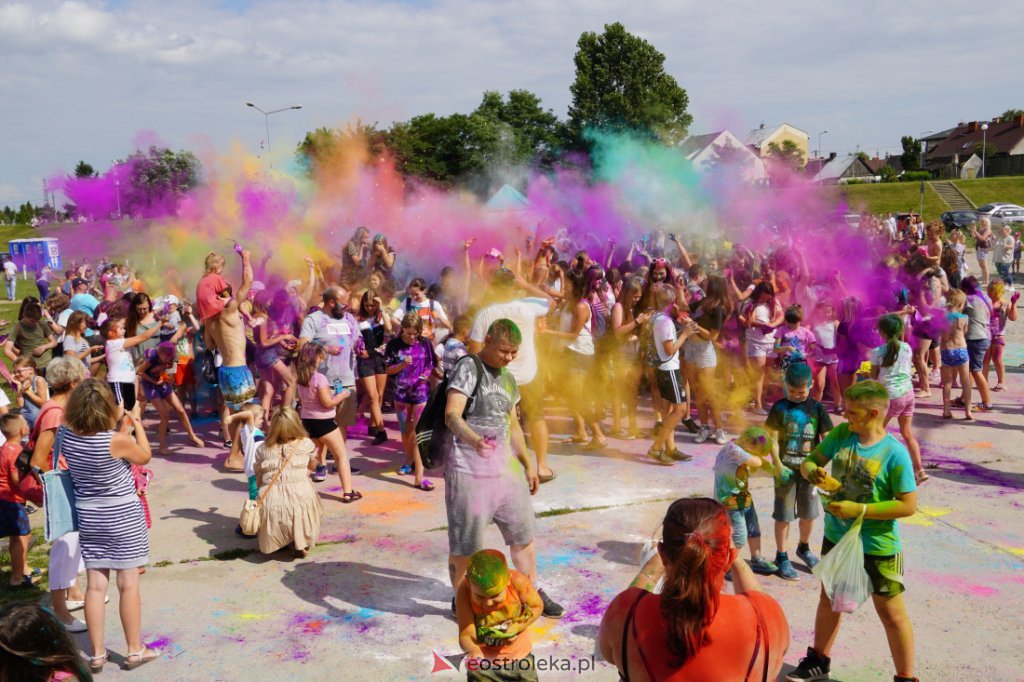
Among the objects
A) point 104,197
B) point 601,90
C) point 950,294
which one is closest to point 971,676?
point 950,294

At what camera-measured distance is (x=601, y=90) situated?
43312 millimetres

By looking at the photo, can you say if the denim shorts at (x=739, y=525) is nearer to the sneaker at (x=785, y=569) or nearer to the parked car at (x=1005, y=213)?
the sneaker at (x=785, y=569)

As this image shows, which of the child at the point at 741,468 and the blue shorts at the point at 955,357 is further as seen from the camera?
the blue shorts at the point at 955,357

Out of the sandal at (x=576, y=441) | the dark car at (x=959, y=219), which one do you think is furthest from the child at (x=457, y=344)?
the dark car at (x=959, y=219)

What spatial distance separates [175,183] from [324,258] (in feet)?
13.2

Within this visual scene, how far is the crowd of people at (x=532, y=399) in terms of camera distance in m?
3.04

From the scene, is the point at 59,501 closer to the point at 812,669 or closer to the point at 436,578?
the point at 436,578

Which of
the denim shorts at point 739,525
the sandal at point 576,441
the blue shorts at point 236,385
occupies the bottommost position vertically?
the sandal at point 576,441

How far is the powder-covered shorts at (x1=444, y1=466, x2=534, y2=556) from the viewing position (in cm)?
430

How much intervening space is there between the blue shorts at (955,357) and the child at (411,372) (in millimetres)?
5572

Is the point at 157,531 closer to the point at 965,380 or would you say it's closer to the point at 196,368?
the point at 196,368

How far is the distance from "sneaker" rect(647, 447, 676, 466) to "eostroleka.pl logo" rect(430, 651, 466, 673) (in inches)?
141

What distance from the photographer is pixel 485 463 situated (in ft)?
14.2

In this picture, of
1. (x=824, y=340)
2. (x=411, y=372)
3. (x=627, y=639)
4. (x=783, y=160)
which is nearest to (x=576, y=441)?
(x=411, y=372)
